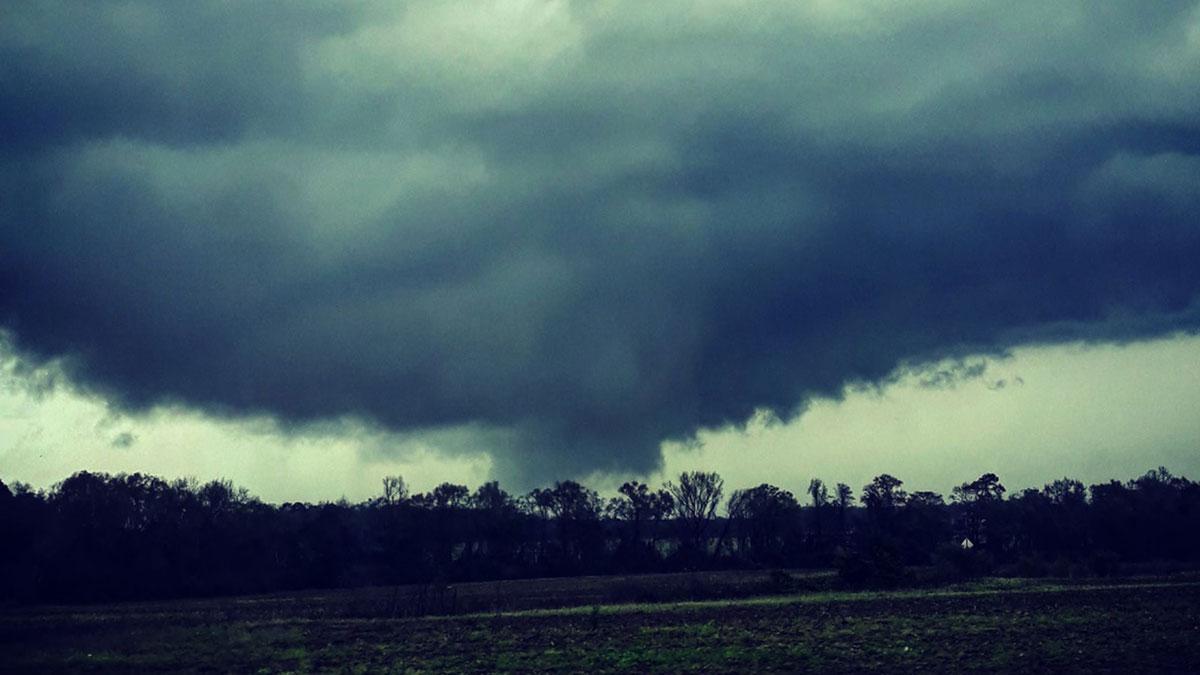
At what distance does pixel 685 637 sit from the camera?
46469 millimetres

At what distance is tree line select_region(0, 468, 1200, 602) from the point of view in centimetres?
10444

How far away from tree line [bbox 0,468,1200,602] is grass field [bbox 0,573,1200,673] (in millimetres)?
30074

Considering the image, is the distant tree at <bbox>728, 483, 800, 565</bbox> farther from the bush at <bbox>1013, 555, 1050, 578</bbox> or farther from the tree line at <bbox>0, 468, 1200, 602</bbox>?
the bush at <bbox>1013, 555, 1050, 578</bbox>

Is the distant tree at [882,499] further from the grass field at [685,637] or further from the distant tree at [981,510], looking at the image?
the grass field at [685,637]

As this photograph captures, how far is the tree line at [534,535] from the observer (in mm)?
104438

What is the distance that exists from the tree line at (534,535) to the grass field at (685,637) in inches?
1184

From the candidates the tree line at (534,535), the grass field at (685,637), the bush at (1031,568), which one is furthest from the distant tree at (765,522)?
the grass field at (685,637)

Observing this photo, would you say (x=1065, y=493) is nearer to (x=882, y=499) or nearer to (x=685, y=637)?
(x=882, y=499)

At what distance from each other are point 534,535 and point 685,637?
343 ft

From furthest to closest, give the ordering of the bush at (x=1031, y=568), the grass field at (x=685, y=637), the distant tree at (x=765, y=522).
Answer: the distant tree at (x=765, y=522)
the bush at (x=1031, y=568)
the grass field at (x=685, y=637)

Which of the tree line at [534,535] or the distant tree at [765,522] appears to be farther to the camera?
the distant tree at [765,522]

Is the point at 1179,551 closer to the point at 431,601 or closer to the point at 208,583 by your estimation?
the point at 431,601

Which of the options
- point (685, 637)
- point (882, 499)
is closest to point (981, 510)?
point (882, 499)

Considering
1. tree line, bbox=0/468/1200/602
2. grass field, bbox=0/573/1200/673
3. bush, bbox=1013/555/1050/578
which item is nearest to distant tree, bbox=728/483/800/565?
tree line, bbox=0/468/1200/602
